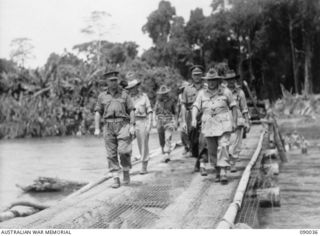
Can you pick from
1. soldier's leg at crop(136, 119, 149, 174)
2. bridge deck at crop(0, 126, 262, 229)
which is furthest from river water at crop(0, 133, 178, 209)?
bridge deck at crop(0, 126, 262, 229)

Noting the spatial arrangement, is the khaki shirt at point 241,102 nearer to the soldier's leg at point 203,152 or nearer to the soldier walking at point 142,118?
the soldier's leg at point 203,152

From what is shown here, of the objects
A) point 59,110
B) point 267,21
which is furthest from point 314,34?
point 59,110

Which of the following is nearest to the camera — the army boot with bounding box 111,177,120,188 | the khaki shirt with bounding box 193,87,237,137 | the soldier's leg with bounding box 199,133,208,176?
the khaki shirt with bounding box 193,87,237,137

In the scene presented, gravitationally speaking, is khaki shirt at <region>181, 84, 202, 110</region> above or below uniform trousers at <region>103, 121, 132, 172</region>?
above

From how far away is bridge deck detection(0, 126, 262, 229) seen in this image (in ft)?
17.7

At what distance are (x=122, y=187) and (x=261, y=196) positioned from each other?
2.19m

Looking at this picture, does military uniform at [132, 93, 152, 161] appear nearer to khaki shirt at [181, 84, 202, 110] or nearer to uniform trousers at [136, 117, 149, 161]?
uniform trousers at [136, 117, 149, 161]

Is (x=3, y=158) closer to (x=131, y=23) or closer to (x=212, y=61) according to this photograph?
(x=131, y=23)

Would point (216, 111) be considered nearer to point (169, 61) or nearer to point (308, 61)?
point (308, 61)

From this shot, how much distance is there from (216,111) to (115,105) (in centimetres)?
153

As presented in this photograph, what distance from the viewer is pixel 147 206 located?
6188mm

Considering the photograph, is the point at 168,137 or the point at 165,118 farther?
the point at 168,137

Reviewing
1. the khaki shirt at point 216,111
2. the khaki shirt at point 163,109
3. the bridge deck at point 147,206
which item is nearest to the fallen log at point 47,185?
the khaki shirt at point 163,109

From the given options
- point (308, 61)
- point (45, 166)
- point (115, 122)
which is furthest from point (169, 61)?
point (115, 122)
